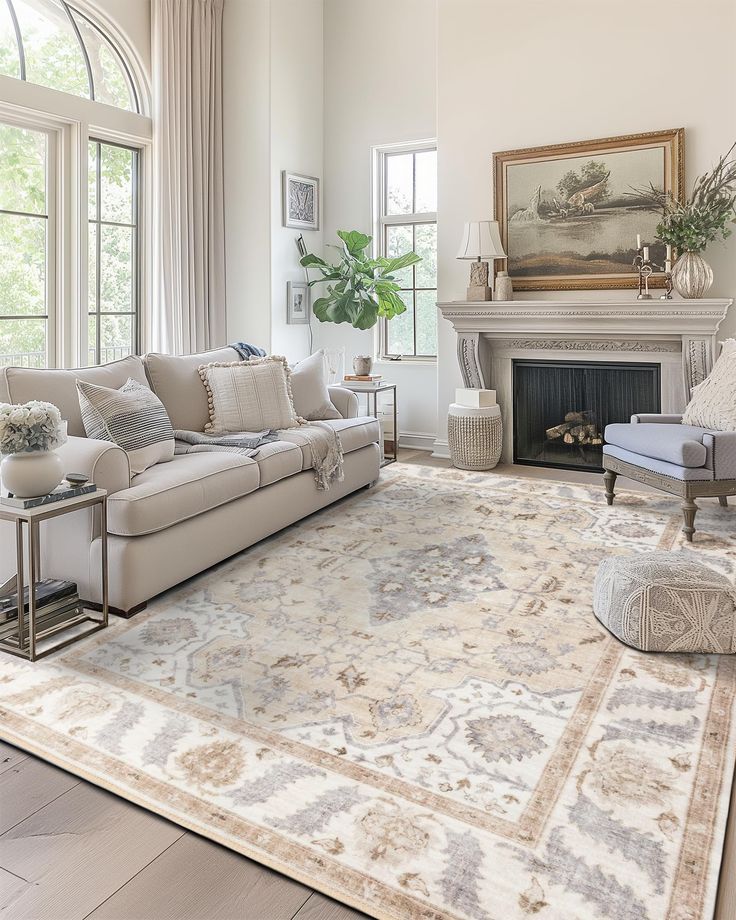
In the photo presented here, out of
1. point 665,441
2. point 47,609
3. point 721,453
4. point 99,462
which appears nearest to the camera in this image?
point 47,609

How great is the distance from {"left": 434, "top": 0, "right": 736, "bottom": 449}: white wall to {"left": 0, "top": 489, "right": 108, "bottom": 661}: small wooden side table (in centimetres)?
365

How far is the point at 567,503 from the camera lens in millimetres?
4523

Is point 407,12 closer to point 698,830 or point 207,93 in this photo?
point 207,93

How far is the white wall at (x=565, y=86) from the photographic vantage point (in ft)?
15.6

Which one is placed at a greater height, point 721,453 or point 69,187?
point 69,187

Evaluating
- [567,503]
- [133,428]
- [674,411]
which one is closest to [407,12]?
[674,411]

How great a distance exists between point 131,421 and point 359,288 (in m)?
3.04

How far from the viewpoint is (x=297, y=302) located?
6285 millimetres

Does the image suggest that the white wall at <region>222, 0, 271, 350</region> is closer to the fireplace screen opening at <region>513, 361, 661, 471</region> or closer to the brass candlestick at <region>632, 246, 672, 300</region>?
the fireplace screen opening at <region>513, 361, 661, 471</region>

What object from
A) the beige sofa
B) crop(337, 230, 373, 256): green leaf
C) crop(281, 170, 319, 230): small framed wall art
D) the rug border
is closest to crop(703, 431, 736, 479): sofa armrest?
the beige sofa

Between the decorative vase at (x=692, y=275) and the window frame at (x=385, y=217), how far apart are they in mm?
2077

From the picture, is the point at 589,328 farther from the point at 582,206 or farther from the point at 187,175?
the point at 187,175

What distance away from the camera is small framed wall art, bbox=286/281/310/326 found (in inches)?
243

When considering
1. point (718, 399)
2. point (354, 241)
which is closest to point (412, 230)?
point (354, 241)
